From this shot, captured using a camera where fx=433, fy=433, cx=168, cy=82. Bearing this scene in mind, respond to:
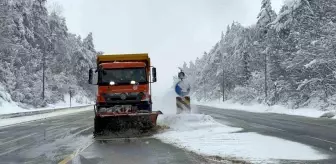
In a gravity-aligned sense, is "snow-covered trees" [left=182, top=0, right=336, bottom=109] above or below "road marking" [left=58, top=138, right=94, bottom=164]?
above

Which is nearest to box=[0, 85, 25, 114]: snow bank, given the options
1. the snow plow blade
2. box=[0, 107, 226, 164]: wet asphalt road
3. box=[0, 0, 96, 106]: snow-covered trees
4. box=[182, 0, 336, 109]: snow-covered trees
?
box=[0, 0, 96, 106]: snow-covered trees

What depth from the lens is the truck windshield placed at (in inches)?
685

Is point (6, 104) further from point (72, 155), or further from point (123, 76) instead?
point (72, 155)

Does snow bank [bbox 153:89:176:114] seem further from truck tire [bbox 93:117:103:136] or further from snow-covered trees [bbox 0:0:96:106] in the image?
snow-covered trees [bbox 0:0:96:106]

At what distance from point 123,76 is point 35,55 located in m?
55.3

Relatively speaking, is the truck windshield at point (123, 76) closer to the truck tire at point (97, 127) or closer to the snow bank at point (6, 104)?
the truck tire at point (97, 127)

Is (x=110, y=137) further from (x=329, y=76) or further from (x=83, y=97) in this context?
(x=83, y=97)

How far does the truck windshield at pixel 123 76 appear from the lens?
17.4 meters

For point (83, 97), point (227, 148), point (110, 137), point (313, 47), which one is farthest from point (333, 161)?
point (83, 97)

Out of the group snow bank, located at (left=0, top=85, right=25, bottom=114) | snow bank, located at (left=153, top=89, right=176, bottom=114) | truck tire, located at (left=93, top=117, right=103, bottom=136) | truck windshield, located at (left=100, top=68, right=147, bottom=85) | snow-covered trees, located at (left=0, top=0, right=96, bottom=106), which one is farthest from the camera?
snow-covered trees, located at (left=0, top=0, right=96, bottom=106)

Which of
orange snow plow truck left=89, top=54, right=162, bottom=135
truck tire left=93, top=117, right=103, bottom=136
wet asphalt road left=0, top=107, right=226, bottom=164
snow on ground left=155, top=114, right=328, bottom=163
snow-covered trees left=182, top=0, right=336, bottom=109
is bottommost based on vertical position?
wet asphalt road left=0, top=107, right=226, bottom=164

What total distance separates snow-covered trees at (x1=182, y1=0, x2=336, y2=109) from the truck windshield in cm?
2623

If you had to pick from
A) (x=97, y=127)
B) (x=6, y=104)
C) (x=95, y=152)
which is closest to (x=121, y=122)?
(x=97, y=127)

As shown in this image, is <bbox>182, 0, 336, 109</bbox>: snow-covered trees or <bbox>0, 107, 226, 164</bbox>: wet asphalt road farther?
<bbox>182, 0, 336, 109</bbox>: snow-covered trees
